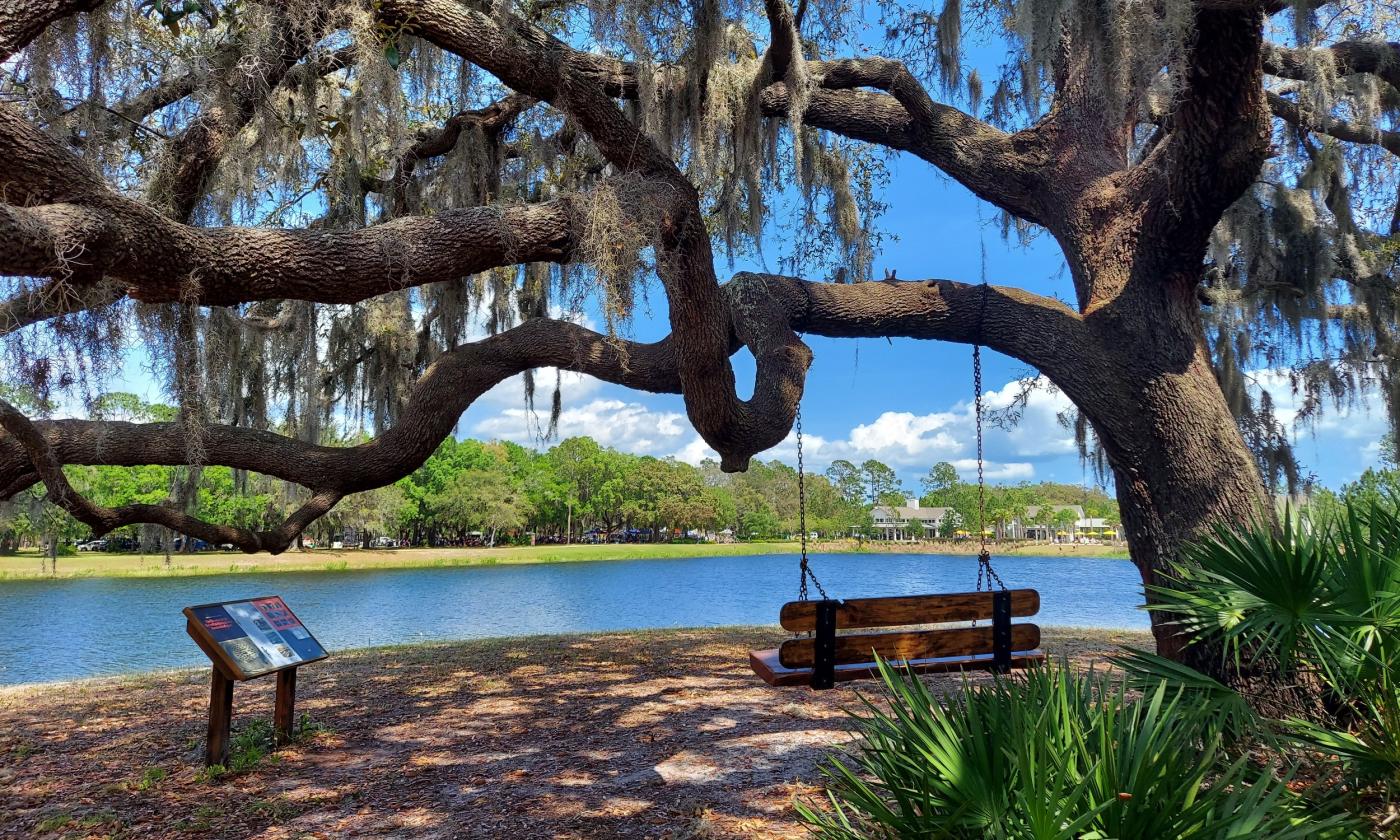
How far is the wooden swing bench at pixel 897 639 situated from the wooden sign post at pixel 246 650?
2.73m

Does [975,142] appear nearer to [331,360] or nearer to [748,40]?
[748,40]

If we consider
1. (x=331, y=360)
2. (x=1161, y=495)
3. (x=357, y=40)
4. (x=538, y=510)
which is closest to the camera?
→ (x=357, y=40)

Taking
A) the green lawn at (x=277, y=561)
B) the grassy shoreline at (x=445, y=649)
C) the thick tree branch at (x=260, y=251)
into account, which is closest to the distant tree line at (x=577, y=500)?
the green lawn at (x=277, y=561)

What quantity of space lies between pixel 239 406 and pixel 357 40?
4.76 metres

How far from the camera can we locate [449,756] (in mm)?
4277

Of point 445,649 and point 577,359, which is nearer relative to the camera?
point 577,359

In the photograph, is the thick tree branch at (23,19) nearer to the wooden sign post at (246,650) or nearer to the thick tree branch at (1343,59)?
the wooden sign post at (246,650)

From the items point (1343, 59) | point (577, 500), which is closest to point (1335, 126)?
point (1343, 59)

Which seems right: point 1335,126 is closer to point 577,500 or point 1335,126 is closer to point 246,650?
point 246,650

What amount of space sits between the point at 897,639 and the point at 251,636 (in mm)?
3575

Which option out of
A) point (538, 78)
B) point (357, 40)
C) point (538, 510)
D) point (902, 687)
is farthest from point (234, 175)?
point (538, 510)

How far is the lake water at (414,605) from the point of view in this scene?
1155 cm

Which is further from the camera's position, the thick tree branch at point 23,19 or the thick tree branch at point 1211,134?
the thick tree branch at point 1211,134

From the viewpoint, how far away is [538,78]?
13.6 feet
